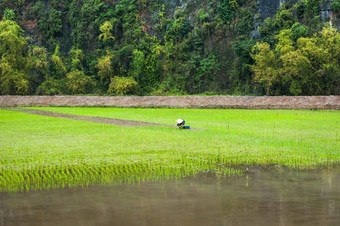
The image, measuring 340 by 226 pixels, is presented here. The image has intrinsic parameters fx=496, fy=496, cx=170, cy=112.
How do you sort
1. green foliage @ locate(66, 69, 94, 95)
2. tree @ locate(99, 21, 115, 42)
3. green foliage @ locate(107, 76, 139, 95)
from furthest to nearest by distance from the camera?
tree @ locate(99, 21, 115, 42) → green foliage @ locate(66, 69, 94, 95) → green foliage @ locate(107, 76, 139, 95)

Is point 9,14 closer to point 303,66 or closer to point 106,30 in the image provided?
point 106,30

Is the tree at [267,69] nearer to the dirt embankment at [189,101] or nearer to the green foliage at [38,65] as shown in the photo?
the dirt embankment at [189,101]

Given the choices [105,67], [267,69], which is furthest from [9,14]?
[267,69]

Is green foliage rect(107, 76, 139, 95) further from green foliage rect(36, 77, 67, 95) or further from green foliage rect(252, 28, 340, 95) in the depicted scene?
green foliage rect(252, 28, 340, 95)

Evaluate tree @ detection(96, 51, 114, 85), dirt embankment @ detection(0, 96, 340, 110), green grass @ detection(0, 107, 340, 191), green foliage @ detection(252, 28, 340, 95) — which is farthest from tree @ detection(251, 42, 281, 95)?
green grass @ detection(0, 107, 340, 191)

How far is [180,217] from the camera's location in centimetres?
740

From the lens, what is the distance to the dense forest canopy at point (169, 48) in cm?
4416

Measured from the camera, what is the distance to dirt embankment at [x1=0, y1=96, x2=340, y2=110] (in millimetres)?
37719

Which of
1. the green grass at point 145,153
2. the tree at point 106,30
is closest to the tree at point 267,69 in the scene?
the tree at point 106,30

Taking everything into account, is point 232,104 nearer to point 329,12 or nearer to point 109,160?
point 329,12

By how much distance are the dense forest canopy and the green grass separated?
2344cm

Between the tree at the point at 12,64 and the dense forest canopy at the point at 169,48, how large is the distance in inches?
4.3

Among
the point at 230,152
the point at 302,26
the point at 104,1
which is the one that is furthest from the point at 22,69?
the point at 230,152

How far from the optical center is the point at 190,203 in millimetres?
8234
